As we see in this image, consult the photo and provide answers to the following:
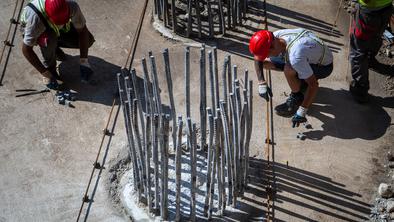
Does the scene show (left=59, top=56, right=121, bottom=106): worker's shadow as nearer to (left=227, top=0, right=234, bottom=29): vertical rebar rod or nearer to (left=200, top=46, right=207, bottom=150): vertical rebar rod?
(left=200, top=46, right=207, bottom=150): vertical rebar rod

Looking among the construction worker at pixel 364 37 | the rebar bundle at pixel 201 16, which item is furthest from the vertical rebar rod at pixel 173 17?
the construction worker at pixel 364 37

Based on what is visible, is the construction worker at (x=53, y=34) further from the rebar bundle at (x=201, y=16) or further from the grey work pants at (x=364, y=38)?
the grey work pants at (x=364, y=38)

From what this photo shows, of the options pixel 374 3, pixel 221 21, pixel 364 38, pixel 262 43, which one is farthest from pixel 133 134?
pixel 374 3

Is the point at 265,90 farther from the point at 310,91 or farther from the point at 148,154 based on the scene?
the point at 148,154

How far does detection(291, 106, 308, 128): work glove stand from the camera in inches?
343

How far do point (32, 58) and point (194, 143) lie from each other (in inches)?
147

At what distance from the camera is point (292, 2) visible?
1098 cm

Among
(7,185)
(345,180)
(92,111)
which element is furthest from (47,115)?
(345,180)

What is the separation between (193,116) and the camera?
29.3 feet

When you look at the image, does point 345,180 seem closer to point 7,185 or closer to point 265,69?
point 265,69

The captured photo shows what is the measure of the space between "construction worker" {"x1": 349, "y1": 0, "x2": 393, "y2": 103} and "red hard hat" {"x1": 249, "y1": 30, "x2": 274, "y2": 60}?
1.49 meters

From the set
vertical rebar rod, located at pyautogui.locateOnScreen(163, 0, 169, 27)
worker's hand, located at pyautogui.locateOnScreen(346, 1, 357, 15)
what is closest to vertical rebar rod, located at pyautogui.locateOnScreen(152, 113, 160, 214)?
vertical rebar rod, located at pyautogui.locateOnScreen(163, 0, 169, 27)

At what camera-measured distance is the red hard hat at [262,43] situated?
8.17 metres

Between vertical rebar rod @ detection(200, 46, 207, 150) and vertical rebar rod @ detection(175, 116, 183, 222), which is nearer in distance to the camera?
vertical rebar rod @ detection(175, 116, 183, 222)
